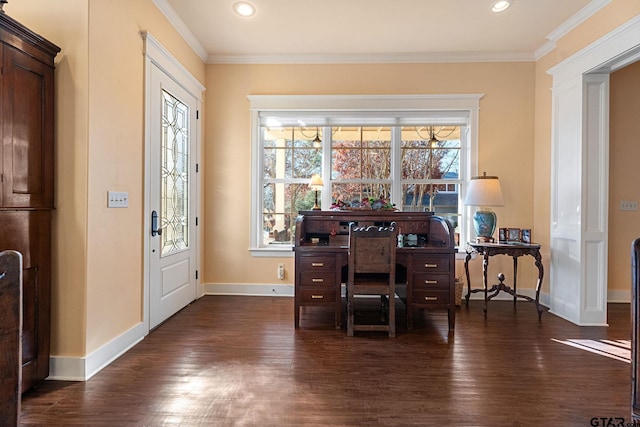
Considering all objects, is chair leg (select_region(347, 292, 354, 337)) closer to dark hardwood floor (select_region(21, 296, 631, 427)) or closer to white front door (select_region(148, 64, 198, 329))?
dark hardwood floor (select_region(21, 296, 631, 427))

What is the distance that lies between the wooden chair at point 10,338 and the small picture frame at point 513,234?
419cm

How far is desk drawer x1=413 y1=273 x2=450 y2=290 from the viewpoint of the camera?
3148 millimetres

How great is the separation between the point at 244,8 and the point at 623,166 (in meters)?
4.48

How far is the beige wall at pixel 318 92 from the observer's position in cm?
412

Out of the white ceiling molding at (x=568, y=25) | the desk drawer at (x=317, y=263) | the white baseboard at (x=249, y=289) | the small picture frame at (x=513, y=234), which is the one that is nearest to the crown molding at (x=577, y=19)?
the white ceiling molding at (x=568, y=25)

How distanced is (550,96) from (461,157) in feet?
3.61

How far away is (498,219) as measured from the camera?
416 centimetres

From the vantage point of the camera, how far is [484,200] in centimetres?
373

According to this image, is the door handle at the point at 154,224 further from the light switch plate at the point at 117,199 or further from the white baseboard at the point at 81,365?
the white baseboard at the point at 81,365

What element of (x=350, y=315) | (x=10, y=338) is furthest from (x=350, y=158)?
(x=10, y=338)

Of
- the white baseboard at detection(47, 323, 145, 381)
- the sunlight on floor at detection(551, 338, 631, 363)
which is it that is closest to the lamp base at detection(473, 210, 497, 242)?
the sunlight on floor at detection(551, 338, 631, 363)

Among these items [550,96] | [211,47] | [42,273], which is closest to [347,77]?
[211,47]

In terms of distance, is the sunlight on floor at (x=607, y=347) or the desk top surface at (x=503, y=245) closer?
the sunlight on floor at (x=607, y=347)

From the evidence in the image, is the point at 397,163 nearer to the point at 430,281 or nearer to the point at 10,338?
the point at 430,281
